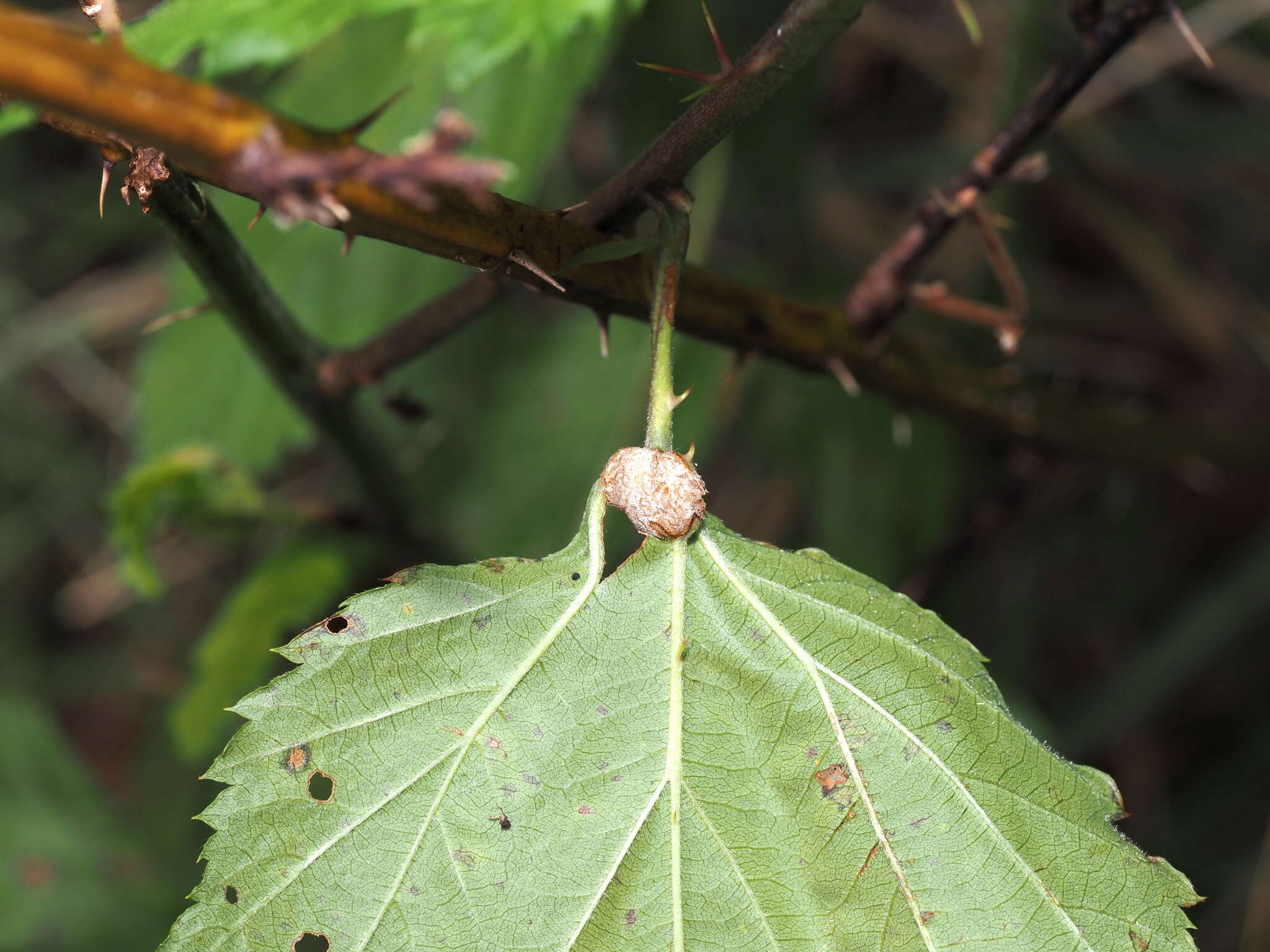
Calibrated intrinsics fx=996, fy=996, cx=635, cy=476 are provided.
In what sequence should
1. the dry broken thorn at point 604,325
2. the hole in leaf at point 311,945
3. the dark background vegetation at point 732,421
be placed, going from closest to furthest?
the dry broken thorn at point 604,325, the hole in leaf at point 311,945, the dark background vegetation at point 732,421

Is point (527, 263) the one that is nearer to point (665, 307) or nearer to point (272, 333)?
point (665, 307)

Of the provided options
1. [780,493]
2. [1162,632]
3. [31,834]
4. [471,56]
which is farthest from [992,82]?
[31,834]

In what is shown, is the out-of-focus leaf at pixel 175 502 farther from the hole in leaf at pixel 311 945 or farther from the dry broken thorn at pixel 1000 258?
the dry broken thorn at pixel 1000 258

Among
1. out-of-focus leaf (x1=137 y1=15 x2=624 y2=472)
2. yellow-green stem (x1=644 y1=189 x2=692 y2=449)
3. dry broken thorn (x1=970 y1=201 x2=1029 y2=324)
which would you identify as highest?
out-of-focus leaf (x1=137 y1=15 x2=624 y2=472)

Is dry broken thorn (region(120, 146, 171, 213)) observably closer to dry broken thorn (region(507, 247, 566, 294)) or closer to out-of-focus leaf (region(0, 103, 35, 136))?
out-of-focus leaf (region(0, 103, 35, 136))

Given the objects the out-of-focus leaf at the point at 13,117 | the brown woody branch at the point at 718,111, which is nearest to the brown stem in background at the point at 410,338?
the brown woody branch at the point at 718,111

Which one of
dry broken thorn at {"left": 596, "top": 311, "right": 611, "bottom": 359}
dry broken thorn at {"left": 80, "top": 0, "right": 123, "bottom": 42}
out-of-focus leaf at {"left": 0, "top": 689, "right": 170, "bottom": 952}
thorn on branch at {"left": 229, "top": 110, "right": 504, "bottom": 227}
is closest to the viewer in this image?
thorn on branch at {"left": 229, "top": 110, "right": 504, "bottom": 227}

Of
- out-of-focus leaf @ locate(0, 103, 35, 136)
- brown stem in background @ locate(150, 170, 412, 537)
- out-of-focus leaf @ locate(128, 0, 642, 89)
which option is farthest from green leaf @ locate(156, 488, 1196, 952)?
out-of-focus leaf @ locate(128, 0, 642, 89)
